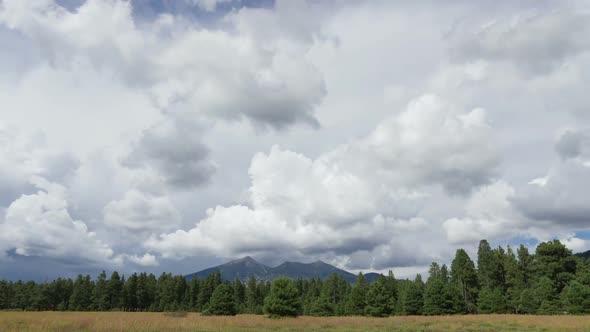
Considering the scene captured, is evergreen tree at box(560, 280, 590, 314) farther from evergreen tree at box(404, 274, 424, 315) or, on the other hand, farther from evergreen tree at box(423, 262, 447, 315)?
evergreen tree at box(404, 274, 424, 315)

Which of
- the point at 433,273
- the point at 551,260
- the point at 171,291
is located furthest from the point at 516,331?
the point at 171,291

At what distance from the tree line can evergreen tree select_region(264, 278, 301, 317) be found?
137 mm

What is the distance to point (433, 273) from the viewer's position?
391ft

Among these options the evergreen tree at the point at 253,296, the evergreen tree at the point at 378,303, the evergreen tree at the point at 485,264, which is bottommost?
the evergreen tree at the point at 253,296

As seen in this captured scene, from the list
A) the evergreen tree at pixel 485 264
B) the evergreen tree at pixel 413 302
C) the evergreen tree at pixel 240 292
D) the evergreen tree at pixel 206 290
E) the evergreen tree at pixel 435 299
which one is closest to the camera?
the evergreen tree at pixel 435 299

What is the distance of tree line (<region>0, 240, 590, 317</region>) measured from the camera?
65006 mm

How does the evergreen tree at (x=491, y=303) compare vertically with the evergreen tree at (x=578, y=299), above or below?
below

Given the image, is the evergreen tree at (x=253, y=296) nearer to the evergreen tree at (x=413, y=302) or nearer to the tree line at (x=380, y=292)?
the tree line at (x=380, y=292)

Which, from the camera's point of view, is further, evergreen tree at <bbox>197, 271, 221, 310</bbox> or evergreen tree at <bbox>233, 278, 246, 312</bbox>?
evergreen tree at <bbox>233, 278, 246, 312</bbox>

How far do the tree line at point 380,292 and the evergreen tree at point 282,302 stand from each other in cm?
14

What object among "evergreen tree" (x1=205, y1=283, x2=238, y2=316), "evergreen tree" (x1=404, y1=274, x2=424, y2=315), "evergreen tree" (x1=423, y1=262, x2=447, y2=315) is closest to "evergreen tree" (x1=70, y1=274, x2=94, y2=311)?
"evergreen tree" (x1=205, y1=283, x2=238, y2=316)

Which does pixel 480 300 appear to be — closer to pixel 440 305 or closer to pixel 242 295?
pixel 440 305

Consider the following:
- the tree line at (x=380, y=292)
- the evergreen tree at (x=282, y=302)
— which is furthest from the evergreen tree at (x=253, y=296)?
the evergreen tree at (x=282, y=302)

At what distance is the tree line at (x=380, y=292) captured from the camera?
213 feet
